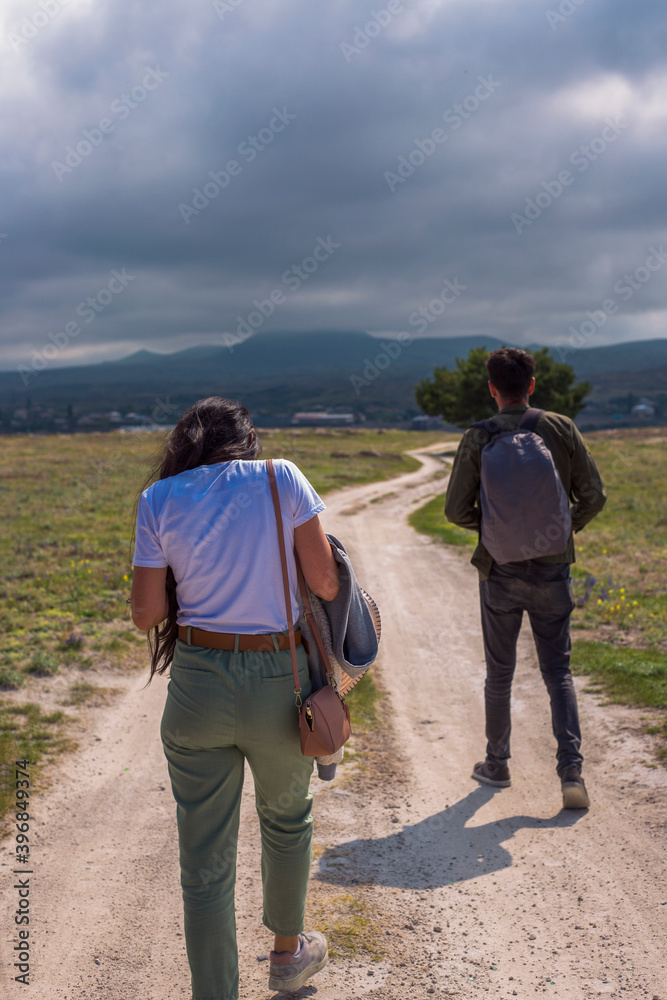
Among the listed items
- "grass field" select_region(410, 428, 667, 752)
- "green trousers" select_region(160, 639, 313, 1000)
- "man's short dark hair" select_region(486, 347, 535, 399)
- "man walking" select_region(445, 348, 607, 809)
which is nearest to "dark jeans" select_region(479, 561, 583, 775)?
"man walking" select_region(445, 348, 607, 809)

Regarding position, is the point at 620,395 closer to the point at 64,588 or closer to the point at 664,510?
the point at 664,510

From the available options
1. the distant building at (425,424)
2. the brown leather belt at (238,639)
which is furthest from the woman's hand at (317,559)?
the distant building at (425,424)

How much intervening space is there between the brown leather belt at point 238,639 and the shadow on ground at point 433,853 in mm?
1999

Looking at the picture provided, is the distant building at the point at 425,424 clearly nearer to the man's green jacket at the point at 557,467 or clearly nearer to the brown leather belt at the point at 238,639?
the man's green jacket at the point at 557,467

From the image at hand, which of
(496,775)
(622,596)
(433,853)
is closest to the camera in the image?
(433,853)

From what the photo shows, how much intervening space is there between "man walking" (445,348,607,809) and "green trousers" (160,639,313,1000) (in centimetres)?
216

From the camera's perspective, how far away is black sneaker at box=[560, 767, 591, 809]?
455 cm

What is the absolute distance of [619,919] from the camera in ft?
11.4

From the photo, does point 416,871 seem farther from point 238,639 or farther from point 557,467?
point 557,467

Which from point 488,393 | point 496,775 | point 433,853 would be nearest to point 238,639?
point 433,853

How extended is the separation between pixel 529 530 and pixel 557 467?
517 millimetres

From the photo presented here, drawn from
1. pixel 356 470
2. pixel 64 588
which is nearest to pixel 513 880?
pixel 64 588

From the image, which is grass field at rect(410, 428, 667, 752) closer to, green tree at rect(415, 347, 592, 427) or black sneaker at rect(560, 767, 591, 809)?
black sneaker at rect(560, 767, 591, 809)

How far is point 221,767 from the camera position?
269cm
